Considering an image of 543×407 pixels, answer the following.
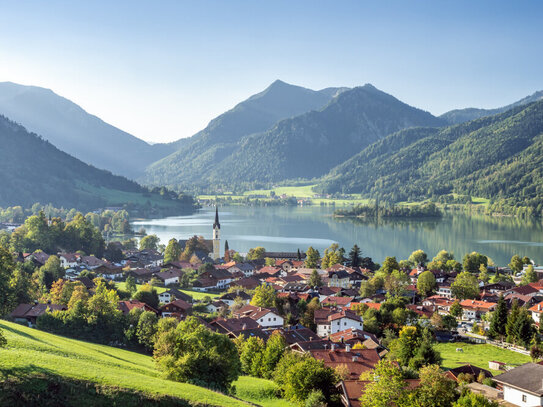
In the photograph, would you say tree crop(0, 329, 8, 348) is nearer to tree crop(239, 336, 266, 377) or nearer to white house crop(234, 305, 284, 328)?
tree crop(239, 336, 266, 377)

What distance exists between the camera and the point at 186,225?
138 metres

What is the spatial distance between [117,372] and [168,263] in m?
49.4

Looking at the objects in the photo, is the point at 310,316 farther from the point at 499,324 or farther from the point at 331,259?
the point at 331,259

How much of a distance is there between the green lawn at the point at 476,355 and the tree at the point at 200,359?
49.2 ft

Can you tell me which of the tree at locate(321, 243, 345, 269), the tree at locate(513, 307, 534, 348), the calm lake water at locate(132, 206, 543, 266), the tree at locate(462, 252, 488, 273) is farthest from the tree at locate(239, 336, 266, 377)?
the calm lake water at locate(132, 206, 543, 266)

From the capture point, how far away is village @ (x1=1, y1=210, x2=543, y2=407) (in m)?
26.0

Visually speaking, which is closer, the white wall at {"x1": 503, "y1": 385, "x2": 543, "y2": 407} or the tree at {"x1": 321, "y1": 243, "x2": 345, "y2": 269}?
the white wall at {"x1": 503, "y1": 385, "x2": 543, "y2": 407}

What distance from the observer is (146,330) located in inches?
1209

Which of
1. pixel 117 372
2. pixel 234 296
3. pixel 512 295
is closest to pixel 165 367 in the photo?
pixel 117 372

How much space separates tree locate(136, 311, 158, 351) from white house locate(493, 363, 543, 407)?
1848 centimetres

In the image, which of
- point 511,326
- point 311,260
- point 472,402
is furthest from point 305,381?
point 311,260

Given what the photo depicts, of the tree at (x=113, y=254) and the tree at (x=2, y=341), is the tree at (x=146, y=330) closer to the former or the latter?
the tree at (x=2, y=341)

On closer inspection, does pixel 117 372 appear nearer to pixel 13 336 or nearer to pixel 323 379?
pixel 13 336

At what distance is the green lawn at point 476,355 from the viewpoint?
3134 centimetres
